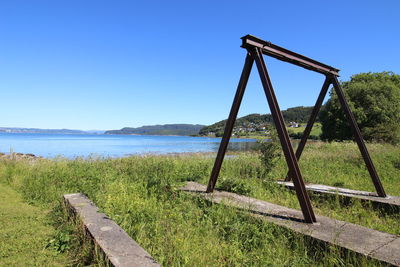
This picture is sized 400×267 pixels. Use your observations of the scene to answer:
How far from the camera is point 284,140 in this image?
14.1 ft

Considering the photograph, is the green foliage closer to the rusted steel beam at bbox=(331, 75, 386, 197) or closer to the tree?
the rusted steel beam at bbox=(331, 75, 386, 197)

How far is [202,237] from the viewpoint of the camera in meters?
3.65

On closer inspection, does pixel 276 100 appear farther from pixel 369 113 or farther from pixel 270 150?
pixel 369 113

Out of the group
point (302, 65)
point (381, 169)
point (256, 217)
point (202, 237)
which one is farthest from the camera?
point (381, 169)

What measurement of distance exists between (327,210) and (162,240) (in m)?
4.21

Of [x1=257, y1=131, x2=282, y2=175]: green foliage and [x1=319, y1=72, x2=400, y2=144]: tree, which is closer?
[x1=257, y1=131, x2=282, y2=175]: green foliage

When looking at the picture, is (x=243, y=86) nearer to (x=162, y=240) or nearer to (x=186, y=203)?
(x=186, y=203)

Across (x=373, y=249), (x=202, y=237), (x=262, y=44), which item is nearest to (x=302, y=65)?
(x=262, y=44)

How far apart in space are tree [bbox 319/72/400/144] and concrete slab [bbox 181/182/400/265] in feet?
91.2

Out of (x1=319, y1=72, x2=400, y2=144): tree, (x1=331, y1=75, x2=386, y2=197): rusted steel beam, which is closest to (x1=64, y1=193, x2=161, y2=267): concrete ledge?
(x1=331, y1=75, x2=386, y2=197): rusted steel beam

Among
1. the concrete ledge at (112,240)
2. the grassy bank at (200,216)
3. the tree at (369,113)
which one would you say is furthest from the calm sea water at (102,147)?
the tree at (369,113)

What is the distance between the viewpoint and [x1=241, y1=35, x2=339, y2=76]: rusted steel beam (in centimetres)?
479

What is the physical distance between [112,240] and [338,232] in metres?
3.10

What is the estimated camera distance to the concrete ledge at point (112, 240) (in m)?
2.55
